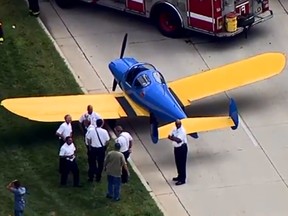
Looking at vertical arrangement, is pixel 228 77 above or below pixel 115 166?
below

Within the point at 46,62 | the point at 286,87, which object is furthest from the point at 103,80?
the point at 286,87

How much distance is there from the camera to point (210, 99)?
32969 millimetres

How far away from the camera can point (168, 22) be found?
35969 millimetres

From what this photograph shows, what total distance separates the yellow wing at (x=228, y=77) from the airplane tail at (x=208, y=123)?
4.41 ft

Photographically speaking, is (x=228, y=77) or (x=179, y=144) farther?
(x=228, y=77)

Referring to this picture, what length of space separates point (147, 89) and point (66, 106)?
1.87 meters

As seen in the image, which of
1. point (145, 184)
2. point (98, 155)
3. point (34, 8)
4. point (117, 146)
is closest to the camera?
point (117, 146)

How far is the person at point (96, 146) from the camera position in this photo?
2842 cm

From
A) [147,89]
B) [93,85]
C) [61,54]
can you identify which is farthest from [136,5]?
[147,89]

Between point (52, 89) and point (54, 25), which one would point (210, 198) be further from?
Answer: point (54, 25)

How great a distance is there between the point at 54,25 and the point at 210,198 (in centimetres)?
956

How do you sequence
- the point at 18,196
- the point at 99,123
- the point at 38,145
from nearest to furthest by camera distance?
1. the point at 18,196
2. the point at 99,123
3. the point at 38,145

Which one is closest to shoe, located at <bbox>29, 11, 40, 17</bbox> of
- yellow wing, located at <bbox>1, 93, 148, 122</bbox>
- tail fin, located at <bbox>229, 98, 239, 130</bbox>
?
yellow wing, located at <bbox>1, 93, 148, 122</bbox>

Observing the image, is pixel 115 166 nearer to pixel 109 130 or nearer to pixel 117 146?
pixel 117 146
